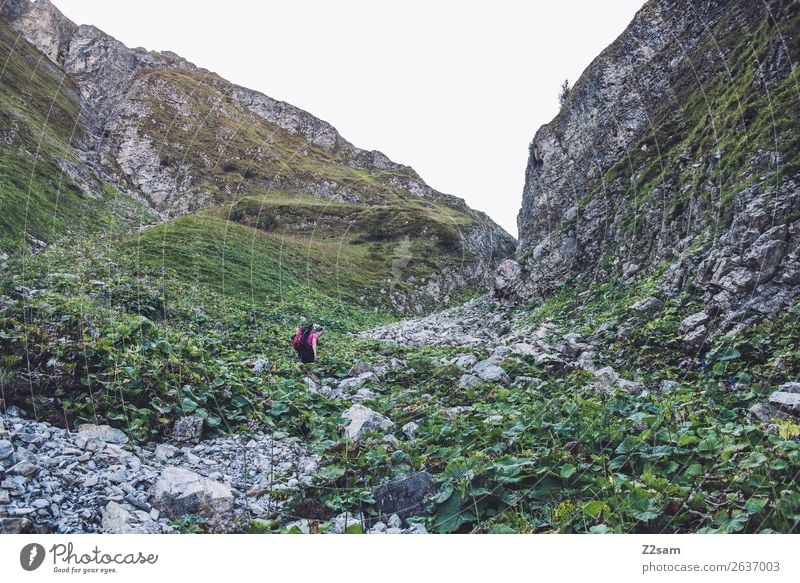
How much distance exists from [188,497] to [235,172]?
73.3m

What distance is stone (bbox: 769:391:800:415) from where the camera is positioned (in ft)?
17.7

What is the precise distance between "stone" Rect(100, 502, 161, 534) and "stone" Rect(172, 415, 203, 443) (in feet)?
6.36

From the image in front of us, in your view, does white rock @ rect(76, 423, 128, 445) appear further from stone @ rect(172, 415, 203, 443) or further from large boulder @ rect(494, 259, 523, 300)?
large boulder @ rect(494, 259, 523, 300)

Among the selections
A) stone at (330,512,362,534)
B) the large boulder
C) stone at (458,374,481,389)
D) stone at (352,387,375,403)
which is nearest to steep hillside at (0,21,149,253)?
stone at (352,387,375,403)

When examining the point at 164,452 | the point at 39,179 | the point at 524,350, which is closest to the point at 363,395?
the point at 524,350

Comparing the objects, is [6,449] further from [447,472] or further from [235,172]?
[235,172]

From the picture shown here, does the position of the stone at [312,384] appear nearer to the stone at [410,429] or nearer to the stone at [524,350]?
the stone at [410,429]

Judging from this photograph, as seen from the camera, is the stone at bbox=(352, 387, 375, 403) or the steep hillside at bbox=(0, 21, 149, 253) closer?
the stone at bbox=(352, 387, 375, 403)

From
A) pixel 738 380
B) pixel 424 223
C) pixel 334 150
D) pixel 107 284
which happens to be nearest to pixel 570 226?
pixel 738 380

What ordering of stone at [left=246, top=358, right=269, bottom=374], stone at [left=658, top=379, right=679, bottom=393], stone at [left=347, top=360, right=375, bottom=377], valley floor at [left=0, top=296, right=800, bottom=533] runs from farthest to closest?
stone at [left=347, top=360, right=375, bottom=377] < stone at [left=246, top=358, right=269, bottom=374] < stone at [left=658, top=379, right=679, bottom=393] < valley floor at [left=0, top=296, right=800, bottom=533]

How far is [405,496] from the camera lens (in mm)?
4793

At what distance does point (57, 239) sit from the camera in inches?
953

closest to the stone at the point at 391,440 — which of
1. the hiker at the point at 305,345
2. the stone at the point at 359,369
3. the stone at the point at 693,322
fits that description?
the stone at the point at 359,369

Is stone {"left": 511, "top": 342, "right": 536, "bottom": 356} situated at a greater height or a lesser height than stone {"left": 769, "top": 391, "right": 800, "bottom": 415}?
greater
